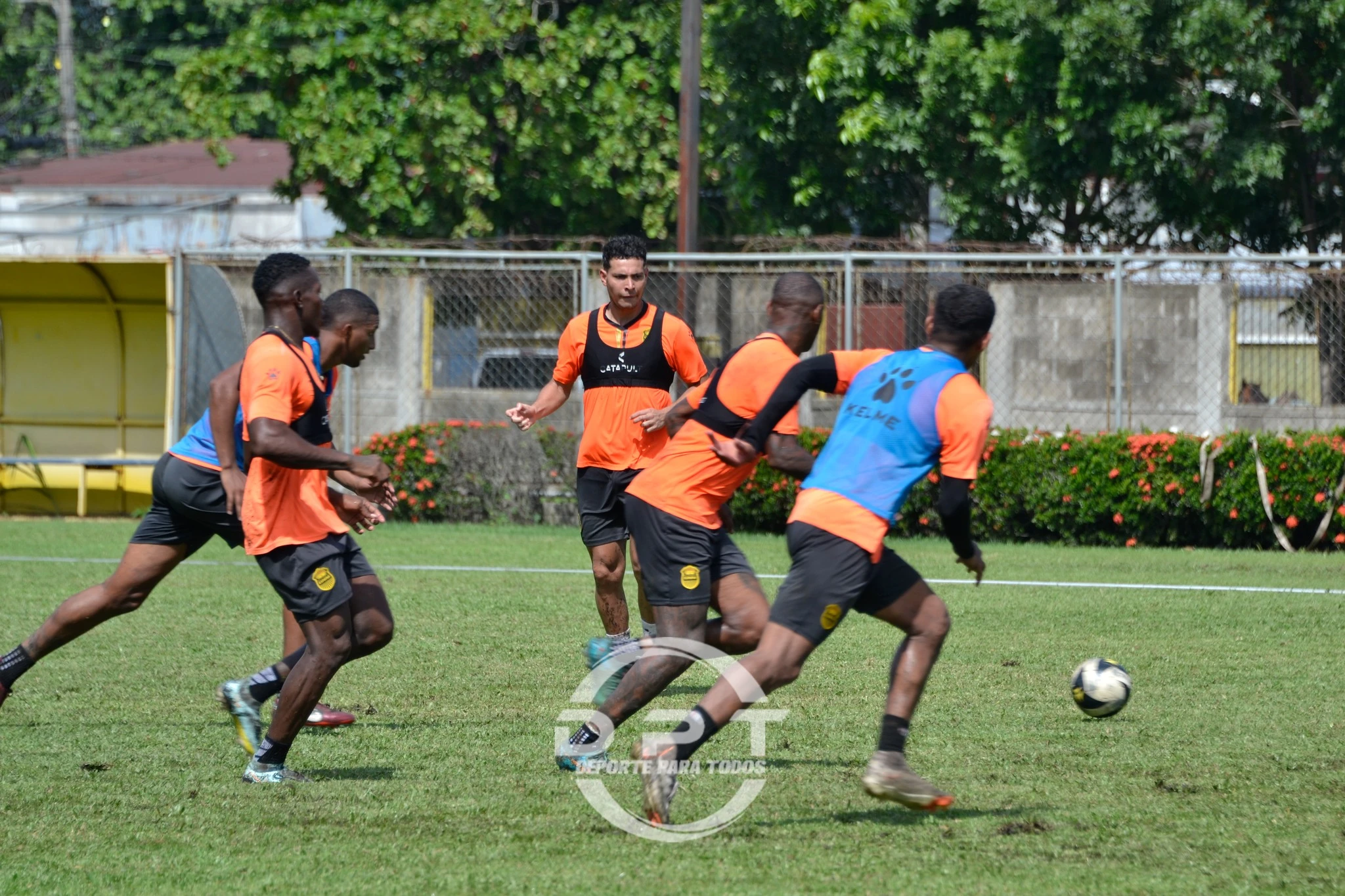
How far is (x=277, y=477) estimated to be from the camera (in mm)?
5535

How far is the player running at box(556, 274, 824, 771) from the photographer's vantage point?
5695 mm

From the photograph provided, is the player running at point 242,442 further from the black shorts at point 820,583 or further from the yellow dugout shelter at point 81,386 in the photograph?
the yellow dugout shelter at point 81,386

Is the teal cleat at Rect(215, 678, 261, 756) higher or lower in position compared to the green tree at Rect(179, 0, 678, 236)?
lower

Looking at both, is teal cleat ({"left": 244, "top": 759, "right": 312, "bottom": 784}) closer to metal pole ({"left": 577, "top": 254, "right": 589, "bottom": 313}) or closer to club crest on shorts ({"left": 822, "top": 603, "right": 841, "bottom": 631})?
club crest on shorts ({"left": 822, "top": 603, "right": 841, "bottom": 631})

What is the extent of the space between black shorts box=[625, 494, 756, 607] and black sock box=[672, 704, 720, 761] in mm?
849

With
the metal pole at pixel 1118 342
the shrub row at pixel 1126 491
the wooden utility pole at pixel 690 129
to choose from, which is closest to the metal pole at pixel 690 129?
the wooden utility pole at pixel 690 129

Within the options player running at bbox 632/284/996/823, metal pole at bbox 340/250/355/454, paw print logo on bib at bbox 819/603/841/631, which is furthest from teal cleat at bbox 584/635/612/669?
metal pole at bbox 340/250/355/454

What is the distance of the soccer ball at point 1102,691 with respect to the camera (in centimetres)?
604

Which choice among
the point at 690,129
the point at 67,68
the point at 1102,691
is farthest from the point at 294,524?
the point at 67,68

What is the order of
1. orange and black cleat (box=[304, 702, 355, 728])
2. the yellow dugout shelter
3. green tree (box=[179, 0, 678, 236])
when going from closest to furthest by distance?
1. orange and black cleat (box=[304, 702, 355, 728])
2. the yellow dugout shelter
3. green tree (box=[179, 0, 678, 236])

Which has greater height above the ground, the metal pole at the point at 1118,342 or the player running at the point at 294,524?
the metal pole at the point at 1118,342

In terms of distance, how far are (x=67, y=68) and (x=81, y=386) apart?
2746cm

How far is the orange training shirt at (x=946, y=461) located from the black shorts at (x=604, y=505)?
8.22 ft

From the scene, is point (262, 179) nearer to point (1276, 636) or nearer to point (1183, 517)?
point (1183, 517)
